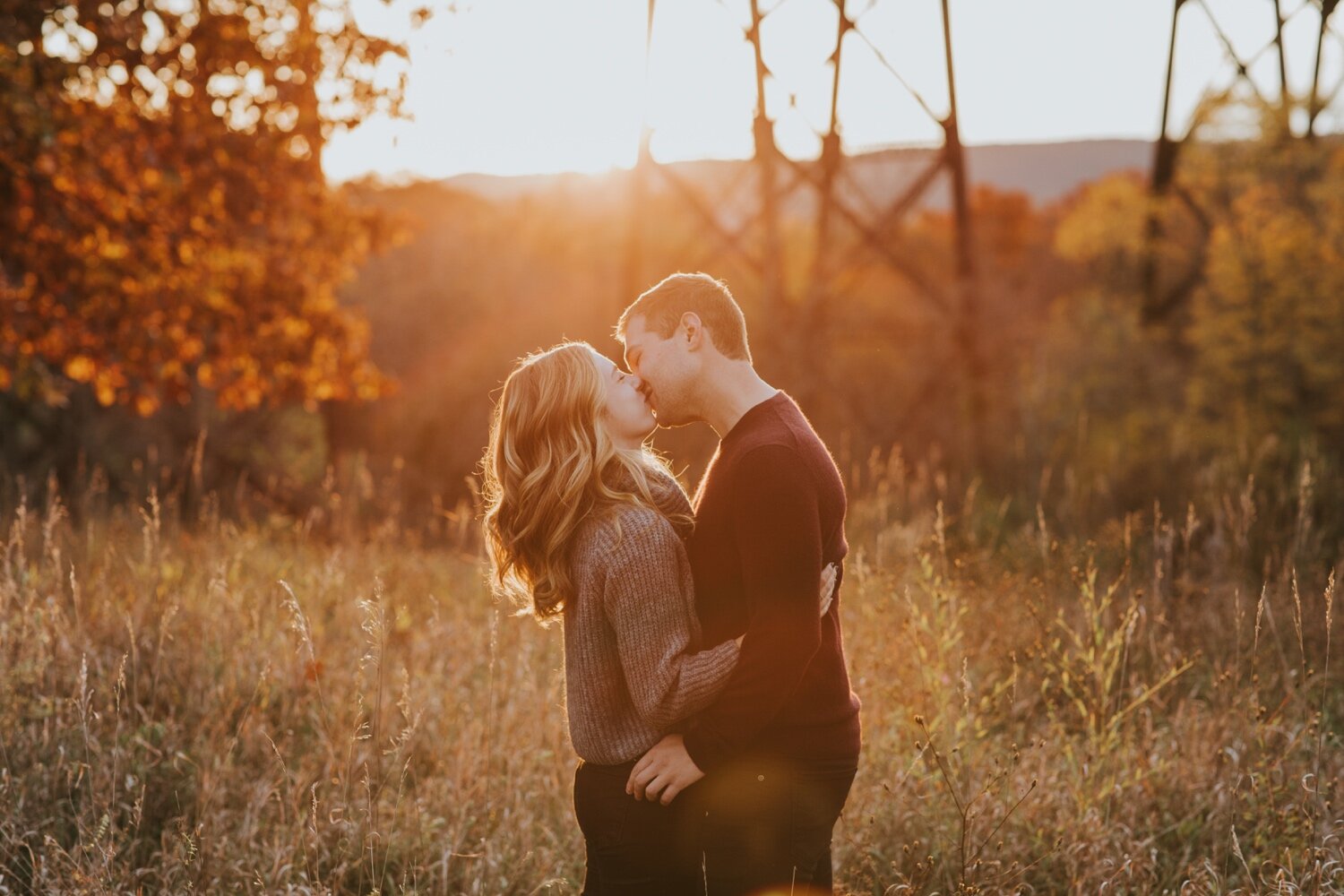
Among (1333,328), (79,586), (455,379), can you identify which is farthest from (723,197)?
(455,379)

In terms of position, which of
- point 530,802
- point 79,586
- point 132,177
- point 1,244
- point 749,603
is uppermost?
point 132,177

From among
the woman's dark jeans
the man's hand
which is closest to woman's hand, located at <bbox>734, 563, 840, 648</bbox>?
the man's hand

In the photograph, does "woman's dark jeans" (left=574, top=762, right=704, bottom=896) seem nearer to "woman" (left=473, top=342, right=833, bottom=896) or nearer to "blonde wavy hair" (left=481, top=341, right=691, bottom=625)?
"woman" (left=473, top=342, right=833, bottom=896)

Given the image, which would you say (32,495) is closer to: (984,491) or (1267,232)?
(984,491)

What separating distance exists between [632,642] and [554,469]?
417 mm

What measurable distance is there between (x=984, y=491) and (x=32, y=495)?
7654 millimetres

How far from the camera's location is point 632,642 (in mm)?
2299

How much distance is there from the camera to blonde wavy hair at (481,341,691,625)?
238 cm

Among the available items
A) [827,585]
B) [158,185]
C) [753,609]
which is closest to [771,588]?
[753,609]

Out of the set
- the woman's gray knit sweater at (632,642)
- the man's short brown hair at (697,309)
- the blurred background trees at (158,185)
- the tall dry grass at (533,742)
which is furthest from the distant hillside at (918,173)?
the woman's gray knit sweater at (632,642)

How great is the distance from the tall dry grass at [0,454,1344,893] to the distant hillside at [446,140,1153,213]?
18.1 ft

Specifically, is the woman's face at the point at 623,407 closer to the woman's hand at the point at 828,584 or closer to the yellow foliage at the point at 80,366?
the woman's hand at the point at 828,584

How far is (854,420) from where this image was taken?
9945mm

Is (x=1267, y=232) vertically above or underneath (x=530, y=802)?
above
